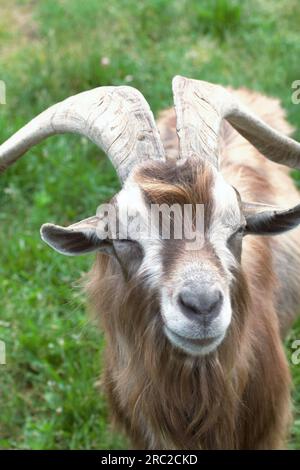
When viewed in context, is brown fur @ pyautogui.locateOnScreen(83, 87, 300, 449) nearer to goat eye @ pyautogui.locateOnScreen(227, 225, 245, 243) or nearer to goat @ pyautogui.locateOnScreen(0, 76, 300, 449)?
goat @ pyautogui.locateOnScreen(0, 76, 300, 449)

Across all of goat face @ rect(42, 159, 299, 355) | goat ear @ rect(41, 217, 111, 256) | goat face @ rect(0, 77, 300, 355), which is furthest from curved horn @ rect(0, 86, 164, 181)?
goat ear @ rect(41, 217, 111, 256)

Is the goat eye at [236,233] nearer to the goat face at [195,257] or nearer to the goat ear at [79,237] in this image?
the goat face at [195,257]

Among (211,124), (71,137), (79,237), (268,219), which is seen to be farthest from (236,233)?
(71,137)

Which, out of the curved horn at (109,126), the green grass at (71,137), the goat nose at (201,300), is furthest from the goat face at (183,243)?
the green grass at (71,137)

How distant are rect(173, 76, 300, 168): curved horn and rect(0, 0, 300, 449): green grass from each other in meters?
1.21

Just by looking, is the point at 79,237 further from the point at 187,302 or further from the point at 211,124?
the point at 211,124

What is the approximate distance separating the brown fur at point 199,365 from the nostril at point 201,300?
28cm

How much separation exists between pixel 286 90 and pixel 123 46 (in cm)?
178

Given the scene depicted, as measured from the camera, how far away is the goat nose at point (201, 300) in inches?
124

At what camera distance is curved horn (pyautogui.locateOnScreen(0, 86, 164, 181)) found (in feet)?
12.0

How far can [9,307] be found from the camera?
576 cm

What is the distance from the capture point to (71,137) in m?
6.90

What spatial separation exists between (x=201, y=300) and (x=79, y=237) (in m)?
0.75

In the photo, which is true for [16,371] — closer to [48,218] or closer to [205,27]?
[48,218]
